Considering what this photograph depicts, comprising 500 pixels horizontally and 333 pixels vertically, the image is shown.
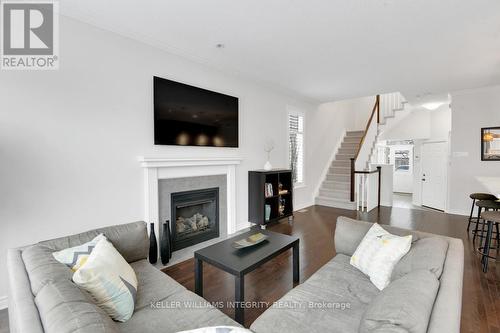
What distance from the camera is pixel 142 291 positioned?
5.27ft

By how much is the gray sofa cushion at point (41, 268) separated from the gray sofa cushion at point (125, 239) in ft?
0.69

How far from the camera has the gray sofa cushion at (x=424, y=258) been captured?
1385mm

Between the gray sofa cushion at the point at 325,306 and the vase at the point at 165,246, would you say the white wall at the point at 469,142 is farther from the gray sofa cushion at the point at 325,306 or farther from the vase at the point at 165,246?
the vase at the point at 165,246

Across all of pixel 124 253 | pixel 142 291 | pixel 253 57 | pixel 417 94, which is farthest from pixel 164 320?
pixel 417 94

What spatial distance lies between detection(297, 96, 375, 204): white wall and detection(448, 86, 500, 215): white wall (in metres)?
2.72

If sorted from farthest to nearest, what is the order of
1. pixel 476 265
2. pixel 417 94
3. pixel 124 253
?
pixel 417 94, pixel 476 265, pixel 124 253

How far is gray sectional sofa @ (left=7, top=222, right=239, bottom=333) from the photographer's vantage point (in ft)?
2.91

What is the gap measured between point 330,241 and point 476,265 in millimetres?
1688

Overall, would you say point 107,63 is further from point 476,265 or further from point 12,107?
point 476,265

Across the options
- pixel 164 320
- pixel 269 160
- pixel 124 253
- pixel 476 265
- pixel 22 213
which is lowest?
pixel 476 265

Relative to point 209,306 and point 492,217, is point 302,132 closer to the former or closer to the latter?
point 492,217

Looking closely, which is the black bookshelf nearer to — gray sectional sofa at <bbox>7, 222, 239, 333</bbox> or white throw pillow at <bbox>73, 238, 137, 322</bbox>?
gray sectional sofa at <bbox>7, 222, 239, 333</bbox>

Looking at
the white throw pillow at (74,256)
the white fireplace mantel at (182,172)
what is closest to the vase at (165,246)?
the white fireplace mantel at (182,172)

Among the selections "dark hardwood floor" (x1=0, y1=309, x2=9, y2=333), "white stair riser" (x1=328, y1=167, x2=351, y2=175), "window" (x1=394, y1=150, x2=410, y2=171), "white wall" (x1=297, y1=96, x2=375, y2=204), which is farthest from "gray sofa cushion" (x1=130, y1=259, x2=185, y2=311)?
"window" (x1=394, y1=150, x2=410, y2=171)
